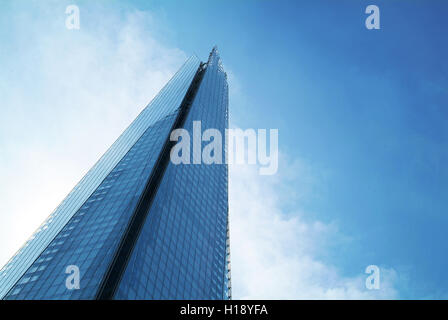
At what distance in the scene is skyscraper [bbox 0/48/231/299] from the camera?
56559 millimetres

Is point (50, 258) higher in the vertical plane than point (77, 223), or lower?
lower

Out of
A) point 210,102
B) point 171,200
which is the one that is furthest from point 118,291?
point 210,102

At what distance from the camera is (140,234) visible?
63.7 meters

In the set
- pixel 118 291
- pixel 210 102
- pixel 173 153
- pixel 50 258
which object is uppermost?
pixel 210 102

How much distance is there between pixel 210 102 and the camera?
140250 mm

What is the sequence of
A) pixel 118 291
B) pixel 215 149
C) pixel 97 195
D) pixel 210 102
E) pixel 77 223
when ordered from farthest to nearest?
pixel 210 102
pixel 215 149
pixel 97 195
pixel 77 223
pixel 118 291

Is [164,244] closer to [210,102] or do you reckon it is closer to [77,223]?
[77,223]

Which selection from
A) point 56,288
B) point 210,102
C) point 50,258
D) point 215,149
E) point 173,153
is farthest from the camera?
point 210,102

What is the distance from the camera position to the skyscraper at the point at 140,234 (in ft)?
186
